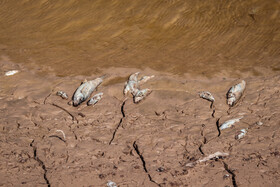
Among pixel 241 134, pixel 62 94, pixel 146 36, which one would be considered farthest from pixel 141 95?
pixel 146 36

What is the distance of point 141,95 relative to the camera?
450cm

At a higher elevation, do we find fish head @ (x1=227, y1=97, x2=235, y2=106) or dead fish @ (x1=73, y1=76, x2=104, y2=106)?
dead fish @ (x1=73, y1=76, x2=104, y2=106)

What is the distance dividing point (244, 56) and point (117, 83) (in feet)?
7.34

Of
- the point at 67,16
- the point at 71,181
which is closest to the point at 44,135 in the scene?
the point at 71,181

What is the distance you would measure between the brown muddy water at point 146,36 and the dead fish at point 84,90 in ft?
1.75

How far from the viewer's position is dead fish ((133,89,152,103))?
444 centimetres

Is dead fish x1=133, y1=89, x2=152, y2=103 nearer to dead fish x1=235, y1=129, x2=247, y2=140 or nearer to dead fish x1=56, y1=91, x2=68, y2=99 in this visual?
dead fish x1=56, y1=91, x2=68, y2=99

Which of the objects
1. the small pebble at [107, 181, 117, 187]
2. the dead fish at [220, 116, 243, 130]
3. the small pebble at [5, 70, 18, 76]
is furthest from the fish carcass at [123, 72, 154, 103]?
the small pebble at [5, 70, 18, 76]

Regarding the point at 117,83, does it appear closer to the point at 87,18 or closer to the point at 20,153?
the point at 20,153

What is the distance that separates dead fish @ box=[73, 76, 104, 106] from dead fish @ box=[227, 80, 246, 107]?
5.78 ft

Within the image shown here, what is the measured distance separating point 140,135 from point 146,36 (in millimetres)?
3102

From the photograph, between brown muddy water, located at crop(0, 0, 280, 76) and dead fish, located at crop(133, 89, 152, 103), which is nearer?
dead fish, located at crop(133, 89, 152, 103)

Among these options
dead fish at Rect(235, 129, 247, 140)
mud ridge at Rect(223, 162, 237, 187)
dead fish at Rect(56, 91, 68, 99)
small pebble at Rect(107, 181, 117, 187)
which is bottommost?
→ dead fish at Rect(56, 91, 68, 99)

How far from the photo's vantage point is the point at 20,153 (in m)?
3.48
